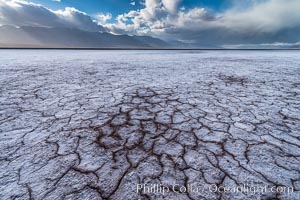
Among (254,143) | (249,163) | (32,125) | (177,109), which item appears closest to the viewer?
(249,163)

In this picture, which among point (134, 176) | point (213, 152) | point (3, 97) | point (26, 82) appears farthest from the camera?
point (26, 82)

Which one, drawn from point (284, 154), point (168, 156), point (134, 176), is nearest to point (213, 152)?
point (168, 156)

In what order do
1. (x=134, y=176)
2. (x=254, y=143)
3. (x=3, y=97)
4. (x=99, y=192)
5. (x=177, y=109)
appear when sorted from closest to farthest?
1. (x=99, y=192)
2. (x=134, y=176)
3. (x=254, y=143)
4. (x=177, y=109)
5. (x=3, y=97)

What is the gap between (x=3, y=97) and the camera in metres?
2.60

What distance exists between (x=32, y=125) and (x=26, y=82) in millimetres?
2434

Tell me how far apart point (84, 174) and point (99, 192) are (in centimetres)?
22

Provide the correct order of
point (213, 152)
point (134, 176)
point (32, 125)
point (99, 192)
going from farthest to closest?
1. point (32, 125)
2. point (213, 152)
3. point (134, 176)
4. point (99, 192)

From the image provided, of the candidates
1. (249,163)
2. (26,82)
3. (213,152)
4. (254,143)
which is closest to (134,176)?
(213,152)

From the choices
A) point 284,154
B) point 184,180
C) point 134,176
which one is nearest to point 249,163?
point 284,154

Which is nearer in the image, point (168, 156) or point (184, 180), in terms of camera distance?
point (184, 180)

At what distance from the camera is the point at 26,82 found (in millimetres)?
3541

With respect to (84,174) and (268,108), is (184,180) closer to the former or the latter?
(84,174)

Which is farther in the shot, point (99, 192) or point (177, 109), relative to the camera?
point (177, 109)

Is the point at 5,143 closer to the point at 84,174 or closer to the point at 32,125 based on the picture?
the point at 32,125
